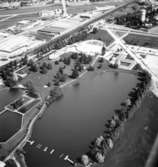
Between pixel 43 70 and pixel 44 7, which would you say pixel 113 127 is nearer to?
pixel 43 70

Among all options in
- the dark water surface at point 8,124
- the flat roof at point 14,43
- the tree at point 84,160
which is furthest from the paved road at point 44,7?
the tree at point 84,160

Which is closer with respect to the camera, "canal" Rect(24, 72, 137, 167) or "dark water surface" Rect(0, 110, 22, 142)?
"canal" Rect(24, 72, 137, 167)

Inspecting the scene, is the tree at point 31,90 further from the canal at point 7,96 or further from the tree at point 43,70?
the tree at point 43,70

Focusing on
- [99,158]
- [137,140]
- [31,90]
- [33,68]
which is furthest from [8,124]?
[137,140]

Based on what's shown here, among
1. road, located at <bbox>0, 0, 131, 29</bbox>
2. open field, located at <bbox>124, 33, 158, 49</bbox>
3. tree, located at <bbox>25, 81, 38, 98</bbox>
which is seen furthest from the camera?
road, located at <bbox>0, 0, 131, 29</bbox>

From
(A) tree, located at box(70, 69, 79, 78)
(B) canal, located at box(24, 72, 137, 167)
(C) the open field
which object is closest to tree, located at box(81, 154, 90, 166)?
(B) canal, located at box(24, 72, 137, 167)

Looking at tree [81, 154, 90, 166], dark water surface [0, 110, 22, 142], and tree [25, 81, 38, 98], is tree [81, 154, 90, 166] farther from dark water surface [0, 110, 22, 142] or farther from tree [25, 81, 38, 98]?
tree [25, 81, 38, 98]
